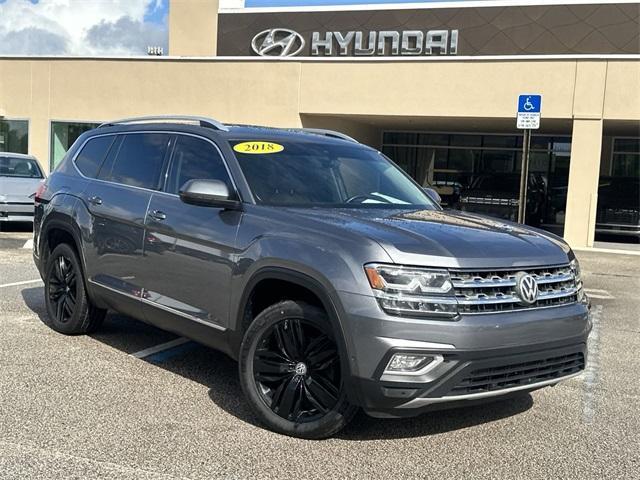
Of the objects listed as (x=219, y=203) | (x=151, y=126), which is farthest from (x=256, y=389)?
(x=151, y=126)

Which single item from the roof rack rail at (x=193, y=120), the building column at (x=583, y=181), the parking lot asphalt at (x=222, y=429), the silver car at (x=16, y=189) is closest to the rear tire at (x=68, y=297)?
the parking lot asphalt at (x=222, y=429)

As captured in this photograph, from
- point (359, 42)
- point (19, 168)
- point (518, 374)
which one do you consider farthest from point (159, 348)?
point (359, 42)

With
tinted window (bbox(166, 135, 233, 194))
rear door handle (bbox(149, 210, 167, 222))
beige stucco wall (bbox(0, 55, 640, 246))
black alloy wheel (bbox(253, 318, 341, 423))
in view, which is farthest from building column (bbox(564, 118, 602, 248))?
black alloy wheel (bbox(253, 318, 341, 423))

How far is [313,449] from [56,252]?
3475 millimetres

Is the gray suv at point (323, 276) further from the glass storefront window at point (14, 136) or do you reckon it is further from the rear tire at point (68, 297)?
the glass storefront window at point (14, 136)

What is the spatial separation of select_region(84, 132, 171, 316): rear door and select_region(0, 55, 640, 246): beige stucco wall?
12.3m

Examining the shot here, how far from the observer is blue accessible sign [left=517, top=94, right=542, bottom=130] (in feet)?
34.2

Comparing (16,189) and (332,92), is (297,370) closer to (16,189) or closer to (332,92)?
(16,189)

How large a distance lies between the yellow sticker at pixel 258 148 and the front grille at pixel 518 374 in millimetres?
2209

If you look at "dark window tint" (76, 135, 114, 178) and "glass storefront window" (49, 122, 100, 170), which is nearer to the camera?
"dark window tint" (76, 135, 114, 178)

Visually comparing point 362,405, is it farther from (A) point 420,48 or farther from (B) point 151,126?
(A) point 420,48

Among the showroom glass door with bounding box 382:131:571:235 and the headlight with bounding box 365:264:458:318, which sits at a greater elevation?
the showroom glass door with bounding box 382:131:571:235

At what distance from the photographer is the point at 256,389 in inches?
165

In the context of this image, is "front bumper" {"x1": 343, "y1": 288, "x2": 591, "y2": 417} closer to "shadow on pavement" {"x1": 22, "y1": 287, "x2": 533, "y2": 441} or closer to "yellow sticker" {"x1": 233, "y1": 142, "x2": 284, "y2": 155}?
"shadow on pavement" {"x1": 22, "y1": 287, "x2": 533, "y2": 441}
